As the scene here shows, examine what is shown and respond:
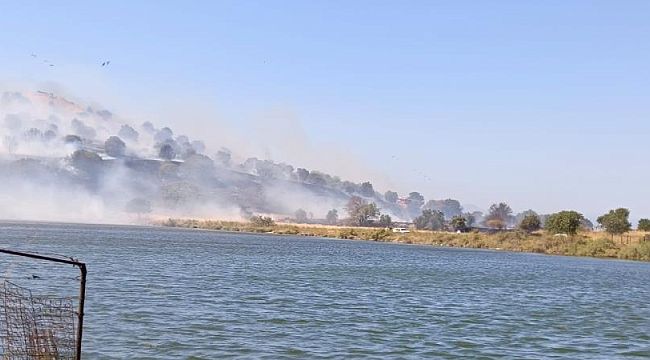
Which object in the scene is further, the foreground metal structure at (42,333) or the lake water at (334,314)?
the lake water at (334,314)

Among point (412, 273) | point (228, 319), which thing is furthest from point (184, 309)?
point (412, 273)

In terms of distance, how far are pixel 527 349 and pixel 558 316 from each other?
16.0 metres

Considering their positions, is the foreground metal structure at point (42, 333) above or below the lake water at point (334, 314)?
above

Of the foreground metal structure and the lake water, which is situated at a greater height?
the foreground metal structure

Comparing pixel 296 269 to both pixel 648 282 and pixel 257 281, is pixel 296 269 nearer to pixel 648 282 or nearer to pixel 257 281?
pixel 257 281

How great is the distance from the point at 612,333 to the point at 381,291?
21.4m

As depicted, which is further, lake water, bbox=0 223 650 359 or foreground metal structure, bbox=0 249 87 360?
lake water, bbox=0 223 650 359

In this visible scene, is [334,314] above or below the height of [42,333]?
below

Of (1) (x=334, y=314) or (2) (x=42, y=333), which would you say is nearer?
(2) (x=42, y=333)

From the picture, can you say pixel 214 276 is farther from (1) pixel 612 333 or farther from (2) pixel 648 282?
(2) pixel 648 282

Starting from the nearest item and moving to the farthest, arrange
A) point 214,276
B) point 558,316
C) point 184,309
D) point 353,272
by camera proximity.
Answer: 1. point 184,309
2. point 558,316
3. point 214,276
4. point 353,272

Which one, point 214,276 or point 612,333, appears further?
point 214,276

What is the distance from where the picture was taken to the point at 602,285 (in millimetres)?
84625

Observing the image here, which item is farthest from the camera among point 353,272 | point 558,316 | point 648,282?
point 648,282
